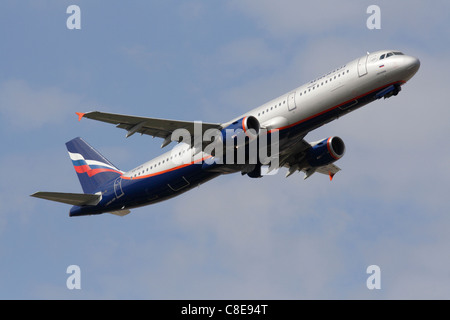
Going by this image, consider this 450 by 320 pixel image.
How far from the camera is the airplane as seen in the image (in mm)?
Result: 48125

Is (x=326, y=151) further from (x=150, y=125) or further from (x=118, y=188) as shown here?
(x=118, y=188)

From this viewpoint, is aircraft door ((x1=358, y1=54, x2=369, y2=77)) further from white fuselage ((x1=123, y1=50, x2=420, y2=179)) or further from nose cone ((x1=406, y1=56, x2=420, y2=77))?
nose cone ((x1=406, y1=56, x2=420, y2=77))

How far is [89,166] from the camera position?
6178 cm

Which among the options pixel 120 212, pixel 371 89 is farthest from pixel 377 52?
pixel 120 212

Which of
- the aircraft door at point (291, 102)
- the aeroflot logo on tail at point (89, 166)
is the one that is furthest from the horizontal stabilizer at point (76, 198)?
the aircraft door at point (291, 102)

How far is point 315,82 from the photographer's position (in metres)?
49.7

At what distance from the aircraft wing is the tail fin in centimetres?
836

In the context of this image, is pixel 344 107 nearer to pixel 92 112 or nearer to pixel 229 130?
pixel 229 130

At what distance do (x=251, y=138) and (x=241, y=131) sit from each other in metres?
0.91

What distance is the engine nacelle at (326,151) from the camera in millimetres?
56219

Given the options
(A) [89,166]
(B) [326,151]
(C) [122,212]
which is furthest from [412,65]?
(A) [89,166]

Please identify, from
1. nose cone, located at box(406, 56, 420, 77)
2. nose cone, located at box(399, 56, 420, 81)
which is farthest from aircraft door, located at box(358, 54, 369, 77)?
nose cone, located at box(406, 56, 420, 77)

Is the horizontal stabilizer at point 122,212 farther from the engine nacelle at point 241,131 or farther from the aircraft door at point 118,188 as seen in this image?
the engine nacelle at point 241,131

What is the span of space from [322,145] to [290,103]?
26.0 feet
